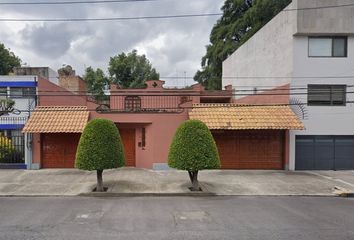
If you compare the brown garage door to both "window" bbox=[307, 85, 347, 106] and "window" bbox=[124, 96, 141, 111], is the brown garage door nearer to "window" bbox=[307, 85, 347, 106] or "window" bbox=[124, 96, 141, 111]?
"window" bbox=[307, 85, 347, 106]

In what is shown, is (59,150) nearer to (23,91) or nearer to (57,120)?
(57,120)

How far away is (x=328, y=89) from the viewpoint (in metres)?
21.5

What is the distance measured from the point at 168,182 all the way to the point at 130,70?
3439cm

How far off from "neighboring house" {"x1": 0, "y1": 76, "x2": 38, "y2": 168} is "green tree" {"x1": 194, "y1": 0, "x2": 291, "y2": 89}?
23578mm

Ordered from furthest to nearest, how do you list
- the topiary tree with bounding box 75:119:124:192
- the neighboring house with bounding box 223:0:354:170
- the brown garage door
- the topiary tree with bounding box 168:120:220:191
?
the brown garage door → the neighboring house with bounding box 223:0:354:170 → the topiary tree with bounding box 168:120:220:191 → the topiary tree with bounding box 75:119:124:192

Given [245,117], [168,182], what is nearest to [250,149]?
[245,117]

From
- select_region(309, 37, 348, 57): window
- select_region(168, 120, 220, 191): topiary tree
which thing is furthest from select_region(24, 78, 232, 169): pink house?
select_region(309, 37, 348, 57): window

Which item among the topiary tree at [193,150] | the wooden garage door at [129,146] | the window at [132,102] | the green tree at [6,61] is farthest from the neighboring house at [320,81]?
the green tree at [6,61]

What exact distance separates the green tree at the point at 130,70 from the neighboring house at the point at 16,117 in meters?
28.4

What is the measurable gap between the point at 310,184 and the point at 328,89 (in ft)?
21.3

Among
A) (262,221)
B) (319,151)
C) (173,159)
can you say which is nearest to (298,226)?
(262,221)

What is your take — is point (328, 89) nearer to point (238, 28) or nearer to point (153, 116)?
point (153, 116)

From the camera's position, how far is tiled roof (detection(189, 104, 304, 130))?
20594mm

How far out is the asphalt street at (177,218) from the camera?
31.0 ft
